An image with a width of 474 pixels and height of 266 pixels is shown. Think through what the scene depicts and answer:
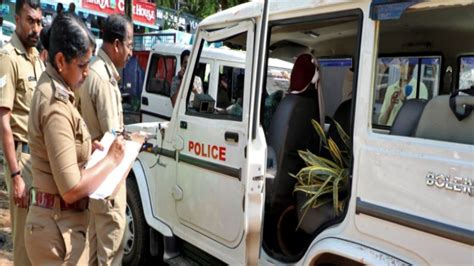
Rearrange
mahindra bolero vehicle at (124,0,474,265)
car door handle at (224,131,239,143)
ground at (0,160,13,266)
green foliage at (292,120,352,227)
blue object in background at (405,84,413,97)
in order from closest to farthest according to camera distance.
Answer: mahindra bolero vehicle at (124,0,474,265), green foliage at (292,120,352,227), car door handle at (224,131,239,143), blue object in background at (405,84,413,97), ground at (0,160,13,266)

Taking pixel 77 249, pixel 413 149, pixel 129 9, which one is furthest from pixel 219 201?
pixel 129 9

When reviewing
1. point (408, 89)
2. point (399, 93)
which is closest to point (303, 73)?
point (399, 93)

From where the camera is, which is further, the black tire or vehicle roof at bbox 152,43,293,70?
vehicle roof at bbox 152,43,293,70

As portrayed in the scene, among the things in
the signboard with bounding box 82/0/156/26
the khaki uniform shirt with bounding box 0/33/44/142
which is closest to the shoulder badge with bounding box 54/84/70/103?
the khaki uniform shirt with bounding box 0/33/44/142

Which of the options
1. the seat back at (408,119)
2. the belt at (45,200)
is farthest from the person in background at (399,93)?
the belt at (45,200)

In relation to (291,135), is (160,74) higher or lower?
higher

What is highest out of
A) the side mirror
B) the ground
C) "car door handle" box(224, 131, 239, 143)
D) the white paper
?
the side mirror

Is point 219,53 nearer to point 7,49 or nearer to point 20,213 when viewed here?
point 7,49

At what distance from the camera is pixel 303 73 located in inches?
120

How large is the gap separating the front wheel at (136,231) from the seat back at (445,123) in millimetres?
2379

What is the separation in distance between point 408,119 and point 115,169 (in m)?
1.42

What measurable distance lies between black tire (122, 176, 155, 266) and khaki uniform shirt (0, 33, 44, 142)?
1.06 metres

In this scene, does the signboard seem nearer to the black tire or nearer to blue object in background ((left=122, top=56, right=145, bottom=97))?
blue object in background ((left=122, top=56, right=145, bottom=97))

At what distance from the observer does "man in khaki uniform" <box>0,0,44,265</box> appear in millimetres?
2758
